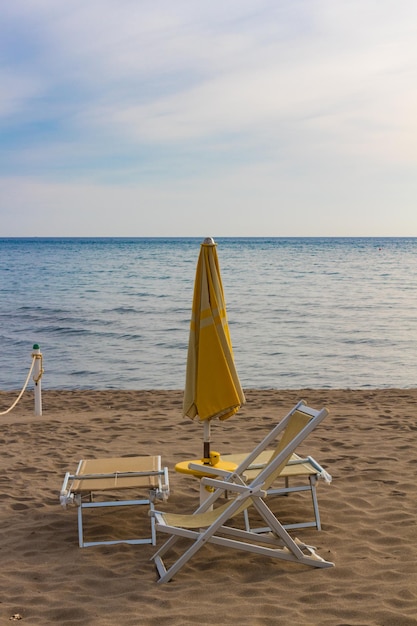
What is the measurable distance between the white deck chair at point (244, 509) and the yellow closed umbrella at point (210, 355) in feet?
1.57

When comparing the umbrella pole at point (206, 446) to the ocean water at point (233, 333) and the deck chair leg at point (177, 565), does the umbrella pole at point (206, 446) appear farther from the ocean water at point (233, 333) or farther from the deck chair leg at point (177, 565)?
the ocean water at point (233, 333)

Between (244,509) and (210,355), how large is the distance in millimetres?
1131

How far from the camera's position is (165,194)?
170 ft

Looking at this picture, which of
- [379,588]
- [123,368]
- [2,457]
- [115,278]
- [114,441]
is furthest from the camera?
[115,278]

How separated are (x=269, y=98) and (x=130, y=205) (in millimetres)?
40427

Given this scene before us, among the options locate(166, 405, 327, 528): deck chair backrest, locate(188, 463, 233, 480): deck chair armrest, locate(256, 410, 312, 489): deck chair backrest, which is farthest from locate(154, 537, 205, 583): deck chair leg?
locate(256, 410, 312, 489): deck chair backrest

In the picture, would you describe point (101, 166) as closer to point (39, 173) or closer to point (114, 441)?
point (39, 173)

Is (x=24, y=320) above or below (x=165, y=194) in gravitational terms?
below

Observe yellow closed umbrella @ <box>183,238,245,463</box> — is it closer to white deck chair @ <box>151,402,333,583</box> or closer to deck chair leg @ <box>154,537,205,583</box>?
white deck chair @ <box>151,402,333,583</box>

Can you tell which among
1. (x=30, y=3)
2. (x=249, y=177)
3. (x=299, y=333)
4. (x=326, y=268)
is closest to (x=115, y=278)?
(x=249, y=177)

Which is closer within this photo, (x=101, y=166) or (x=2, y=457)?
(x=2, y=457)

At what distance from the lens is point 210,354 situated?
16.1ft

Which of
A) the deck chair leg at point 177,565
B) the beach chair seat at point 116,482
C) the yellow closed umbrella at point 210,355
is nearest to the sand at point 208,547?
the deck chair leg at point 177,565

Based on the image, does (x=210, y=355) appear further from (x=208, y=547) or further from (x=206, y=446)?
(x=208, y=547)
